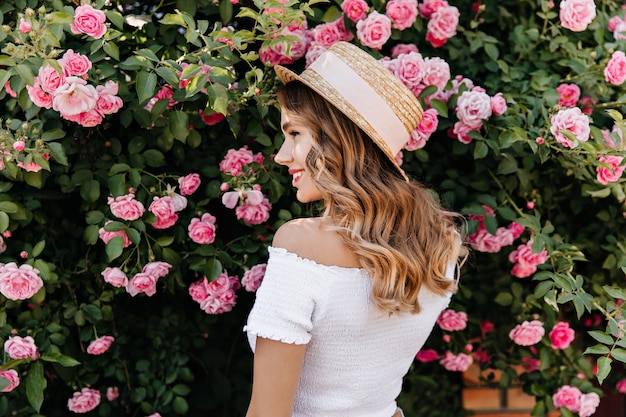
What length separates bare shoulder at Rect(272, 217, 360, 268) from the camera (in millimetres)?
1345

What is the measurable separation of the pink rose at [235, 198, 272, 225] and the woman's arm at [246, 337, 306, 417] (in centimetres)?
71

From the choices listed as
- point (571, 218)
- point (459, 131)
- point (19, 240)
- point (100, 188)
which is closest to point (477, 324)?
point (571, 218)

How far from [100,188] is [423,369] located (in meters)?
1.62

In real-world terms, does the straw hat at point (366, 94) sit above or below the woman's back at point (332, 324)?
above

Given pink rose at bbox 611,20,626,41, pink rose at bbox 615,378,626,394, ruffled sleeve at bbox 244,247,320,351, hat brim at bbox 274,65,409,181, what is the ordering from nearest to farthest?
ruffled sleeve at bbox 244,247,320,351, hat brim at bbox 274,65,409,181, pink rose at bbox 611,20,626,41, pink rose at bbox 615,378,626,394

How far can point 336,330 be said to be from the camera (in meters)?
1.38

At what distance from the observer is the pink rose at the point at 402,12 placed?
6.77ft

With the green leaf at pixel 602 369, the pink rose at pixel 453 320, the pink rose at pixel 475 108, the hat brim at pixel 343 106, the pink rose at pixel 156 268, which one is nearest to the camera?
the hat brim at pixel 343 106

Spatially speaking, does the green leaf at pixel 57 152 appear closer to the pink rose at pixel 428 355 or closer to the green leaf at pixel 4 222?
the green leaf at pixel 4 222

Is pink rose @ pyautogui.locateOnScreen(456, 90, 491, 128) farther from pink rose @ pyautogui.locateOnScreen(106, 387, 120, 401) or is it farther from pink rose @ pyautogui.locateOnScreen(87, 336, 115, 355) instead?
pink rose @ pyautogui.locateOnScreen(106, 387, 120, 401)

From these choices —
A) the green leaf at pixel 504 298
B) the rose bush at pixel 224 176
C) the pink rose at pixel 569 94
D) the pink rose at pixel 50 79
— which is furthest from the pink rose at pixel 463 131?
the pink rose at pixel 50 79

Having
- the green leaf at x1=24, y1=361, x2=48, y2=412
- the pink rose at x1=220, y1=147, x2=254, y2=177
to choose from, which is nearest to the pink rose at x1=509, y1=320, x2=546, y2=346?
the pink rose at x1=220, y1=147, x2=254, y2=177

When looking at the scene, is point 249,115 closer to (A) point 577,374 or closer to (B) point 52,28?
(B) point 52,28

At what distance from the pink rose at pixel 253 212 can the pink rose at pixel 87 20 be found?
0.65 m
